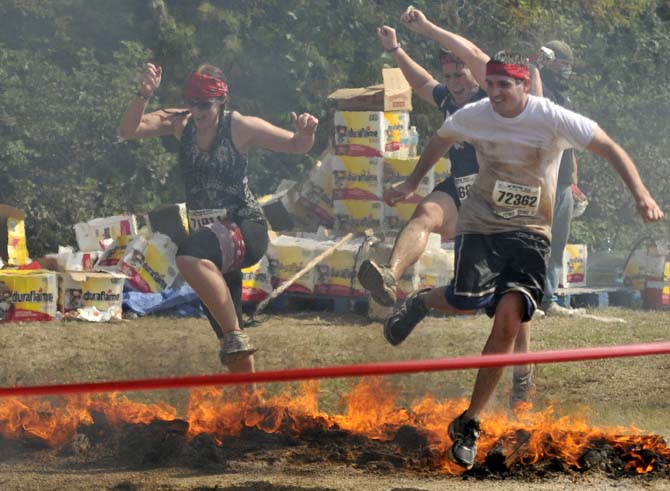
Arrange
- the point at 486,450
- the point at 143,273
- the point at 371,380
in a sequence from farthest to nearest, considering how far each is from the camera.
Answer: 1. the point at 143,273
2. the point at 371,380
3. the point at 486,450

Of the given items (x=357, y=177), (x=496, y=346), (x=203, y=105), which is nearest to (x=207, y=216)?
(x=203, y=105)

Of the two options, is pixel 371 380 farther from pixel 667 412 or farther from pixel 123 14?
Answer: pixel 123 14

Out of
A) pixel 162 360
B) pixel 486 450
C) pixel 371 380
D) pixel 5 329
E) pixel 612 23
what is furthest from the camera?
pixel 612 23

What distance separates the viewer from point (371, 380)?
22.4ft

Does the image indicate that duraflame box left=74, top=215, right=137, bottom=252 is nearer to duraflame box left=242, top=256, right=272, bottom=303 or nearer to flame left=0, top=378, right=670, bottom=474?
duraflame box left=242, top=256, right=272, bottom=303

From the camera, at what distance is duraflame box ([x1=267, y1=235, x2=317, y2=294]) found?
10375 millimetres

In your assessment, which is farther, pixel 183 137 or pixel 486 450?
pixel 183 137

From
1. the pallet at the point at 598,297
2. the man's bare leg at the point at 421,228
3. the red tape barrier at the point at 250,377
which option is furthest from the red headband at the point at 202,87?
the pallet at the point at 598,297

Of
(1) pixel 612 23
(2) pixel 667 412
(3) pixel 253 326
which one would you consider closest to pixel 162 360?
(3) pixel 253 326

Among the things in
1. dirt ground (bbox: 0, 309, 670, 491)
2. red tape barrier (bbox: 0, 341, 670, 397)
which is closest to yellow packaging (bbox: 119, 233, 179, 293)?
dirt ground (bbox: 0, 309, 670, 491)

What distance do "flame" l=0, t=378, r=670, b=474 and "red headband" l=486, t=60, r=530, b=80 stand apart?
1662mm

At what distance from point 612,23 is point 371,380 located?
28.2 feet

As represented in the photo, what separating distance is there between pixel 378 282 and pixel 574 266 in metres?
4.60

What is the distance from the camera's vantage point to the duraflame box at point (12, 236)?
1073 centimetres
